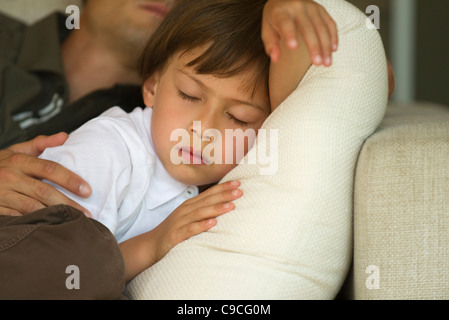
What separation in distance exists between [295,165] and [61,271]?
34 cm

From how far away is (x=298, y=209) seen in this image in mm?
779

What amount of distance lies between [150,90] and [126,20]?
Answer: 49 centimetres

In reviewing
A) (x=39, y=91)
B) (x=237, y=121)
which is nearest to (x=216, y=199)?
(x=237, y=121)

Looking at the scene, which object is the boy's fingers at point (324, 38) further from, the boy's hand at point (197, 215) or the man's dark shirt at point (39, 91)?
the man's dark shirt at point (39, 91)

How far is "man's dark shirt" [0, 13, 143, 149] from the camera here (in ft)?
4.37

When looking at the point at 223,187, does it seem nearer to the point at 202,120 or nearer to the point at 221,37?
the point at 202,120

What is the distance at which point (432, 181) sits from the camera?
766mm

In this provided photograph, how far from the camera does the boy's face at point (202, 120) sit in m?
1.04

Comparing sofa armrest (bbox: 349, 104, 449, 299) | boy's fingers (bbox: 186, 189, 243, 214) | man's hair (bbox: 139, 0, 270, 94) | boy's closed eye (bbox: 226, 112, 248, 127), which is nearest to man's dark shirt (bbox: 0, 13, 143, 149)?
man's hair (bbox: 139, 0, 270, 94)

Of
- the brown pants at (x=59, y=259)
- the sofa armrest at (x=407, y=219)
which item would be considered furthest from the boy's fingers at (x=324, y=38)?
the brown pants at (x=59, y=259)

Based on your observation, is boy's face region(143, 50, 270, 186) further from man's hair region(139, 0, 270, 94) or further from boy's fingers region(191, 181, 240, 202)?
boy's fingers region(191, 181, 240, 202)

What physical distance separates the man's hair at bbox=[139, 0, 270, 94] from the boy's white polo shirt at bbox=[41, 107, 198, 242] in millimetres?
169

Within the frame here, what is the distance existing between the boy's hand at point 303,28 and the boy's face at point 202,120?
8.8 inches
